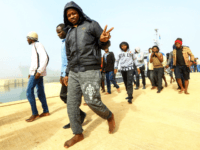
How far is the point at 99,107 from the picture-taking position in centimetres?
189

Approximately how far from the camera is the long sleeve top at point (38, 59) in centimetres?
302

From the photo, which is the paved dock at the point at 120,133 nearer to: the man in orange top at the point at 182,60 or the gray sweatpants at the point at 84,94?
the gray sweatpants at the point at 84,94

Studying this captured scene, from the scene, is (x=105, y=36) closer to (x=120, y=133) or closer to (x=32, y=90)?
(x=120, y=133)

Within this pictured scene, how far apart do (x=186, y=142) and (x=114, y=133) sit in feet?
3.20

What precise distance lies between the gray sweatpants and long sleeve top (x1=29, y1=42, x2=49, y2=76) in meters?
1.42

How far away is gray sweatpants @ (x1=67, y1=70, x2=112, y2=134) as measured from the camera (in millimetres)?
1863

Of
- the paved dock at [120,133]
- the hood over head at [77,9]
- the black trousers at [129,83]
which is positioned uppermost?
the hood over head at [77,9]

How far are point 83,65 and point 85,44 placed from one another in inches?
12.2

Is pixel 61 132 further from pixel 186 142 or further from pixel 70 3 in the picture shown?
pixel 70 3

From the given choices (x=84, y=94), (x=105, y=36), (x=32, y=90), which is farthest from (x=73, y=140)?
(x=32, y=90)

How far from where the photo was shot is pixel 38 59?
309 centimetres

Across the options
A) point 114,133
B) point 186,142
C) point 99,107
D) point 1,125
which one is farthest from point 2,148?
point 186,142

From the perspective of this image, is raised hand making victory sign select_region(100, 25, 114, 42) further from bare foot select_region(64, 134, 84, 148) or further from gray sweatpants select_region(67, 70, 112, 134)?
bare foot select_region(64, 134, 84, 148)

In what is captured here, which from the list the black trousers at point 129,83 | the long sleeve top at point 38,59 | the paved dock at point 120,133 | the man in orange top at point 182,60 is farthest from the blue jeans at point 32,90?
the man in orange top at point 182,60
